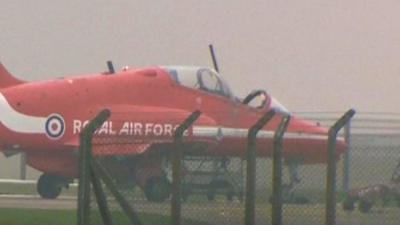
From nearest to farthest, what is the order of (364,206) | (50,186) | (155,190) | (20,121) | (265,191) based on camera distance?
1. (265,191)
2. (364,206)
3. (155,190)
4. (20,121)
5. (50,186)

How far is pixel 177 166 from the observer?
20.5 meters

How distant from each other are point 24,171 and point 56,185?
10068 mm

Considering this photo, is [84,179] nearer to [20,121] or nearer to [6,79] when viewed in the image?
[20,121]

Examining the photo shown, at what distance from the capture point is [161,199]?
22.1m

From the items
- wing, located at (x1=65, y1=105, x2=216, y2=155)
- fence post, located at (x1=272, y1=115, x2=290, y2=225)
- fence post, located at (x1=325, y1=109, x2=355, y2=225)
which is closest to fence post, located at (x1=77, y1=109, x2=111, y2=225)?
wing, located at (x1=65, y1=105, x2=216, y2=155)

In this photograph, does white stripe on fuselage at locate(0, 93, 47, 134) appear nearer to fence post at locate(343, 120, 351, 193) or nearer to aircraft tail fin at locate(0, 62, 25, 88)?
aircraft tail fin at locate(0, 62, 25, 88)

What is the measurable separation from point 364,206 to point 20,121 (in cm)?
1742

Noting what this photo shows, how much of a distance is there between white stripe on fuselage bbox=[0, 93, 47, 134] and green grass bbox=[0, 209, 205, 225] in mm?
9248

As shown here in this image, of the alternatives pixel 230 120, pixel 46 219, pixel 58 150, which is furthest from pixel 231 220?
pixel 58 150

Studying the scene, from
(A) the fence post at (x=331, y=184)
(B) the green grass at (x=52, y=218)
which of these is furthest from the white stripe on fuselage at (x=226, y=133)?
(A) the fence post at (x=331, y=184)

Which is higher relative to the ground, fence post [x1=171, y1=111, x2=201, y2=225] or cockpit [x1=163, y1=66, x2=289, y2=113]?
cockpit [x1=163, y1=66, x2=289, y2=113]

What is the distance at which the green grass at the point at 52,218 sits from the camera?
67.9 feet

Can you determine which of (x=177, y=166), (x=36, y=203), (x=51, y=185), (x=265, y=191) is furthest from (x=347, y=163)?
(x=51, y=185)

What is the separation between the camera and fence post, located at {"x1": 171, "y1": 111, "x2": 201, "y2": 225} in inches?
795
